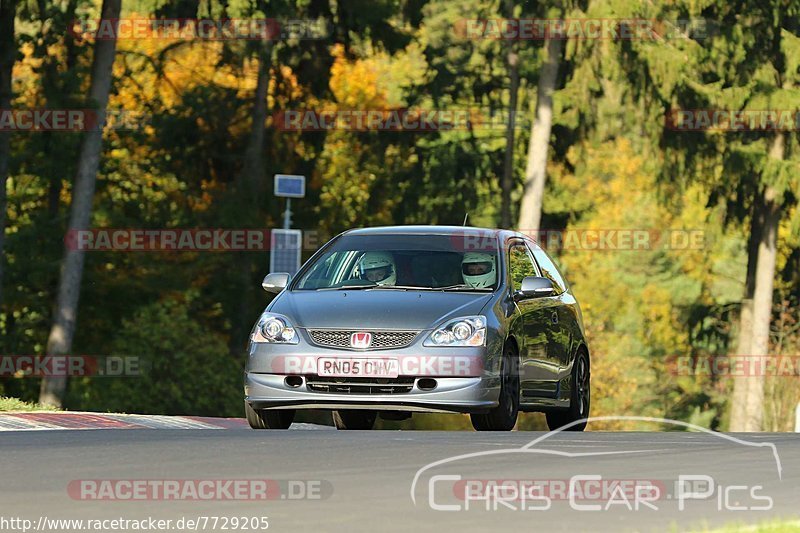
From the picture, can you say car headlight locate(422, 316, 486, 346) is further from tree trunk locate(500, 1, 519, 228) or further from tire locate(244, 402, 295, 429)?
tree trunk locate(500, 1, 519, 228)

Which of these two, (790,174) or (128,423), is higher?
(790,174)

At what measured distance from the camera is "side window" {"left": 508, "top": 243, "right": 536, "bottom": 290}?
1594cm

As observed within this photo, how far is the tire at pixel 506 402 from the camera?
14.9 meters

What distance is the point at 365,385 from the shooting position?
14.4m

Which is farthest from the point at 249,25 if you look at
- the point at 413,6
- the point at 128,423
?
the point at 128,423

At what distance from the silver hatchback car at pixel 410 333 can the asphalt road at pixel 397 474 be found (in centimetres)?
55

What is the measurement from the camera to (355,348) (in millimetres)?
14375

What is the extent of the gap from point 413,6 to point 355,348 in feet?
102

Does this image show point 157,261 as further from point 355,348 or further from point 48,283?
point 355,348

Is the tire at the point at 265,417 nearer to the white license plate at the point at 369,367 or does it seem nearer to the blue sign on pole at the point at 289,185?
the white license plate at the point at 369,367

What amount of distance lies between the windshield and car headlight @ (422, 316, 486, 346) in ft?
2.49

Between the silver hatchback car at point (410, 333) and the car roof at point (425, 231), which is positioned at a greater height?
the car roof at point (425, 231)
